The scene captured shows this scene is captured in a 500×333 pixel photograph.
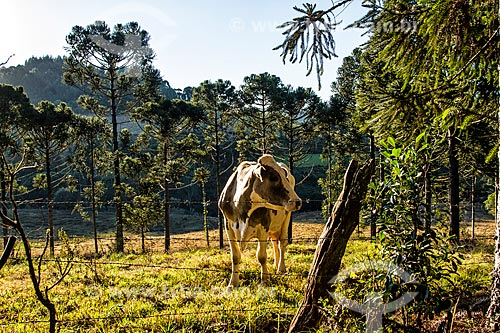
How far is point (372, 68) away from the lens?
14.1 metres

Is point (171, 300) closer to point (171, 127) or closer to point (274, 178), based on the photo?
point (274, 178)

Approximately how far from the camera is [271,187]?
5.93 meters

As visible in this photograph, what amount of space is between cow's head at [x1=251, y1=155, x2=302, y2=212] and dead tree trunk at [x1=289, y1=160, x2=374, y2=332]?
206cm

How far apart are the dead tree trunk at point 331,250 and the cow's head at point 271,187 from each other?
206 centimetres

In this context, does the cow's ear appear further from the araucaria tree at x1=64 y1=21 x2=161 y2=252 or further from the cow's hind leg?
the araucaria tree at x1=64 y1=21 x2=161 y2=252

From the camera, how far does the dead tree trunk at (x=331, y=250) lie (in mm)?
3557

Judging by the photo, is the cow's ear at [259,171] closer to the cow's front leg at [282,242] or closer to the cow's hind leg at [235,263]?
the cow's hind leg at [235,263]

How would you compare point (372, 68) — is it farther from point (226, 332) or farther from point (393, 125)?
point (226, 332)

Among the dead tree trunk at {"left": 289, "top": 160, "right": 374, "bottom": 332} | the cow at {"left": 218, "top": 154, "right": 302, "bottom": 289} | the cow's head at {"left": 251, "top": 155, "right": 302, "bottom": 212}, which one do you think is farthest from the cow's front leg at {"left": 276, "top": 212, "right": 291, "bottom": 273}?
the dead tree trunk at {"left": 289, "top": 160, "right": 374, "bottom": 332}

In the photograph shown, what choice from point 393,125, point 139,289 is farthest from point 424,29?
point 139,289

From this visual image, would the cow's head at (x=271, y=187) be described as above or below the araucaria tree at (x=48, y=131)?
below

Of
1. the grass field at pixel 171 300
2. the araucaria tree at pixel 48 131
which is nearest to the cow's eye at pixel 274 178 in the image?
the grass field at pixel 171 300

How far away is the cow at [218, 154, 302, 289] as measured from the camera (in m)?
5.89

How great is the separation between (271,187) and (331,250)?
2426mm
